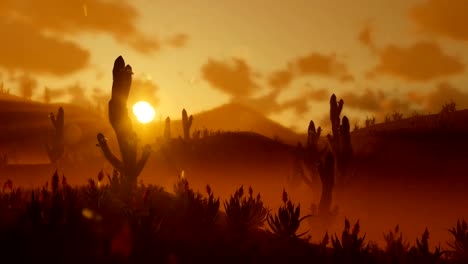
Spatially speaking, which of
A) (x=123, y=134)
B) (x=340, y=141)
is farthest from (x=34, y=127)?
(x=123, y=134)

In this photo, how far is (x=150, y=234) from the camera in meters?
9.20

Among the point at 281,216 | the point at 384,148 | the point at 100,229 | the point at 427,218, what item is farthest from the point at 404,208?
the point at 100,229

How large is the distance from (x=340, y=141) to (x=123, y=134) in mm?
10640

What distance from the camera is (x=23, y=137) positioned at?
159 feet

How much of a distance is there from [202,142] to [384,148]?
11.7 m

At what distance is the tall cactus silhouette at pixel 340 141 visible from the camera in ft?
67.5

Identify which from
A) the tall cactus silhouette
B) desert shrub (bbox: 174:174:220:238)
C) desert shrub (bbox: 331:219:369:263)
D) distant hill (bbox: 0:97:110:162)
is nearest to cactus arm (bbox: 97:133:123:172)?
desert shrub (bbox: 174:174:220:238)

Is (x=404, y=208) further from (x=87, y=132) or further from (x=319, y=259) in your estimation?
(x=87, y=132)

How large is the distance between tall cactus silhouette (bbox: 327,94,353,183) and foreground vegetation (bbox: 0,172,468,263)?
817 centimetres

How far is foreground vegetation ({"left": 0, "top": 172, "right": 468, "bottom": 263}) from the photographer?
8391 mm

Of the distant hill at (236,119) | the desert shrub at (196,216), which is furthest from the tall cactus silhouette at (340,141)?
the distant hill at (236,119)

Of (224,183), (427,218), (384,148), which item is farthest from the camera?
(384,148)

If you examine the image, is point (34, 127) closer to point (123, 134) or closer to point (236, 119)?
point (123, 134)

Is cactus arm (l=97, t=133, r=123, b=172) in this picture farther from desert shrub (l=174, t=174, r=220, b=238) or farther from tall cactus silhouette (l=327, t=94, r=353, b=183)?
tall cactus silhouette (l=327, t=94, r=353, b=183)
